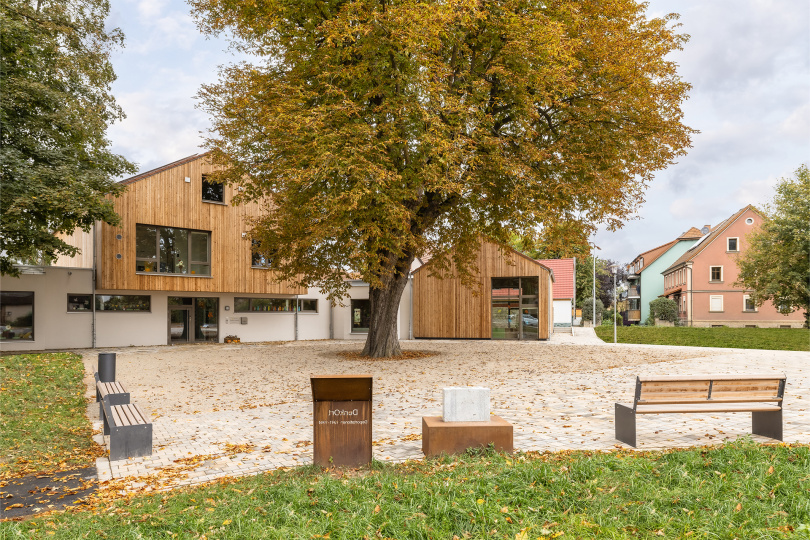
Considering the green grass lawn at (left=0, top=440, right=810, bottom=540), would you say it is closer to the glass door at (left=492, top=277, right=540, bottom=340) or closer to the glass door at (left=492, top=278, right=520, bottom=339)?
the glass door at (left=492, top=277, right=540, bottom=340)

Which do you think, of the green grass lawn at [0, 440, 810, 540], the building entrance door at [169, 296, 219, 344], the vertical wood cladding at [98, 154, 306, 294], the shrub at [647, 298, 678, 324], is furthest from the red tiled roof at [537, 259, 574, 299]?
the green grass lawn at [0, 440, 810, 540]

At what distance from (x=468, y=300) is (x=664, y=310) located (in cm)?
3111

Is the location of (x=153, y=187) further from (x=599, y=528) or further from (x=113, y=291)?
(x=599, y=528)

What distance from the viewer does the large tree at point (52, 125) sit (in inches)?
714

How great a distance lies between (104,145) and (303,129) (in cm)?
1164

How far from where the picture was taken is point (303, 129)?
46.9 feet

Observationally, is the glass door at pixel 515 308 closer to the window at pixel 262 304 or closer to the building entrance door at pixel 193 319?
the window at pixel 262 304

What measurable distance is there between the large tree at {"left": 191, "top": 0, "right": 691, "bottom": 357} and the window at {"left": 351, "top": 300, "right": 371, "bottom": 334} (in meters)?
15.8

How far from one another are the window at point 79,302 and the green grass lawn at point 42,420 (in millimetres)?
9968

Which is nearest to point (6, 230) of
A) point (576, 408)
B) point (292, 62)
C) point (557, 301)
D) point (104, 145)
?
point (104, 145)

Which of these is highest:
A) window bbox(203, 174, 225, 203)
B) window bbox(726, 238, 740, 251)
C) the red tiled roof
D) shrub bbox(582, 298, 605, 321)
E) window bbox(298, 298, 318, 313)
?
window bbox(203, 174, 225, 203)

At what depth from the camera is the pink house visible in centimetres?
5075

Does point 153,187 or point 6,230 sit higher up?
point 153,187

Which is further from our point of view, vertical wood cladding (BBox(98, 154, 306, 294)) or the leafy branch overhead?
vertical wood cladding (BBox(98, 154, 306, 294))
